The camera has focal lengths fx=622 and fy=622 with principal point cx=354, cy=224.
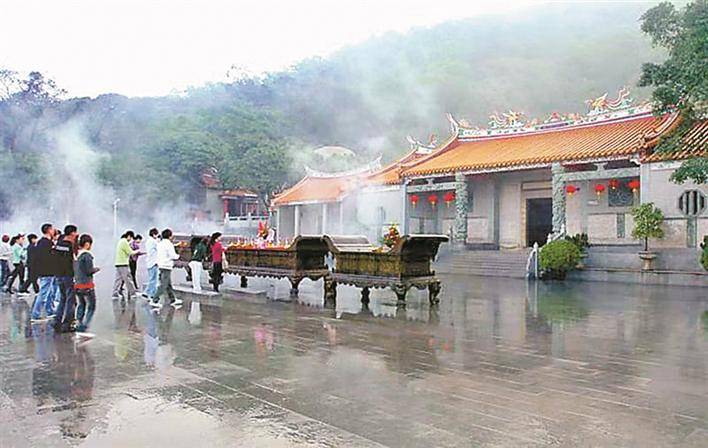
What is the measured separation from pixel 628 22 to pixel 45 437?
2777 inches

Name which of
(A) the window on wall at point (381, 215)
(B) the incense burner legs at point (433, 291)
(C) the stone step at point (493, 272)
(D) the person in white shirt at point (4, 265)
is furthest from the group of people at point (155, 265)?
(A) the window on wall at point (381, 215)

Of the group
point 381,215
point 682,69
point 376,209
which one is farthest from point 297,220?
→ point 682,69

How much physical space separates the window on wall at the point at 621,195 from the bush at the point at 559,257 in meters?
3.28

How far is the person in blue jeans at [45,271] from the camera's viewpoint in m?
7.45

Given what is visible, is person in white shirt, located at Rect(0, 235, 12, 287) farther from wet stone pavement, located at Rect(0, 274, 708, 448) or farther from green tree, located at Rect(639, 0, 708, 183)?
green tree, located at Rect(639, 0, 708, 183)

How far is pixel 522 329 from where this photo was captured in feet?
26.0

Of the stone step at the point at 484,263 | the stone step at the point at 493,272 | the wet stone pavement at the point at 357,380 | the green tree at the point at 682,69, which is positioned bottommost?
the wet stone pavement at the point at 357,380

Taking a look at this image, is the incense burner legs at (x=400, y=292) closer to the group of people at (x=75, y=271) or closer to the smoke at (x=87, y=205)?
the group of people at (x=75, y=271)

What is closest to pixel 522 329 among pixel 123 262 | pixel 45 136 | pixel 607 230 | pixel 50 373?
pixel 50 373

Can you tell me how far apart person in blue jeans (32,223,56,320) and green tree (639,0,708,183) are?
1145 centimetres

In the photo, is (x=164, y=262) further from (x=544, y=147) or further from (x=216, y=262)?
(x=544, y=147)

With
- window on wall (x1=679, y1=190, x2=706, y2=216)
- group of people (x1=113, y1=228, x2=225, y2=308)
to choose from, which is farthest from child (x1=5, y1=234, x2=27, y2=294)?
window on wall (x1=679, y1=190, x2=706, y2=216)

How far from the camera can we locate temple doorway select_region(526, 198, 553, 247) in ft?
73.2

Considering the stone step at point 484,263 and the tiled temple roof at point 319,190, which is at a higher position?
the tiled temple roof at point 319,190
